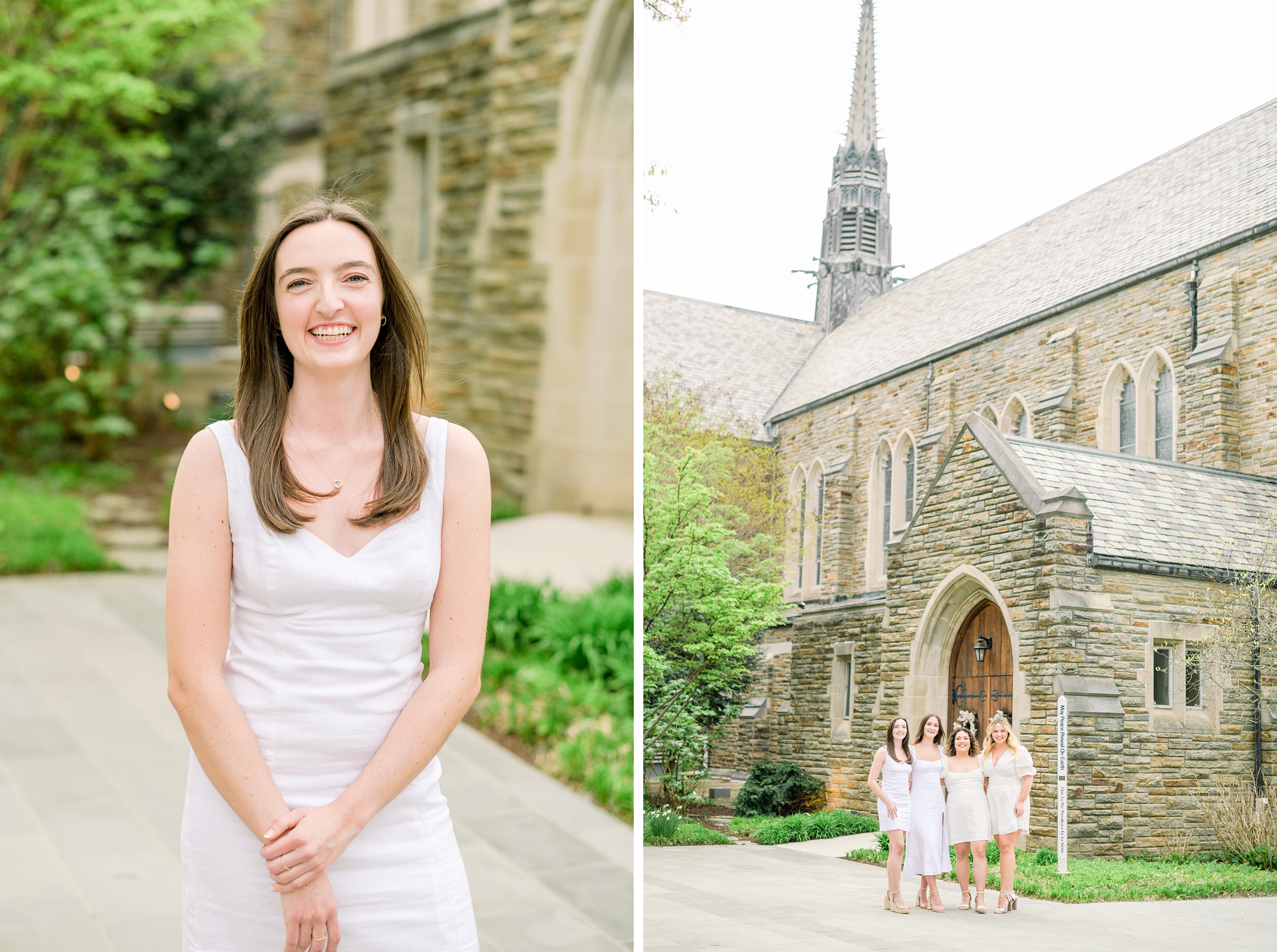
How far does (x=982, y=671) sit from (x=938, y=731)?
0.20 meters

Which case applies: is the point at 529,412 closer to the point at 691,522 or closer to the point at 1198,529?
the point at 691,522

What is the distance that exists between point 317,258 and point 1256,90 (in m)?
2.43

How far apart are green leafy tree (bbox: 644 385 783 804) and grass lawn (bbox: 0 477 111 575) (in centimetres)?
578

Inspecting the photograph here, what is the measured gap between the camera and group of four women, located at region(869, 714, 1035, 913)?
2.69 metres

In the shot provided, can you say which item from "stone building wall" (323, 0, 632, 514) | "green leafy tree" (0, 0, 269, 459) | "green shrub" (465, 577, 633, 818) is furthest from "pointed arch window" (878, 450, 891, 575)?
"green leafy tree" (0, 0, 269, 459)

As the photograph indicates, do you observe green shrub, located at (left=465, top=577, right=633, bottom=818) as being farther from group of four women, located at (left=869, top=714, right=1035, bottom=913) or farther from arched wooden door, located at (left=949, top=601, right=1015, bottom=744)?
A: arched wooden door, located at (left=949, top=601, right=1015, bottom=744)

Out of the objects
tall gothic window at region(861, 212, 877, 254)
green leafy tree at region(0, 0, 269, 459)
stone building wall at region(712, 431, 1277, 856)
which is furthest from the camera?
green leafy tree at region(0, 0, 269, 459)

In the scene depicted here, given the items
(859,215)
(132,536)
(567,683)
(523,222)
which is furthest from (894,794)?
(523,222)

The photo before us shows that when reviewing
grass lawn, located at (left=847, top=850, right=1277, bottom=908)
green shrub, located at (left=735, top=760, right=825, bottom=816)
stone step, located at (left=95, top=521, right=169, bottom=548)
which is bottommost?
grass lawn, located at (left=847, top=850, right=1277, bottom=908)

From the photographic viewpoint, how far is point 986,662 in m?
2.74

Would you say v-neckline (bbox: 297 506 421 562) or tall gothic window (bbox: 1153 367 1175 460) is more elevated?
tall gothic window (bbox: 1153 367 1175 460)

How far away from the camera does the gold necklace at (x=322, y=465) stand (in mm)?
1586

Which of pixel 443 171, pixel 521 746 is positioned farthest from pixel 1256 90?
pixel 443 171

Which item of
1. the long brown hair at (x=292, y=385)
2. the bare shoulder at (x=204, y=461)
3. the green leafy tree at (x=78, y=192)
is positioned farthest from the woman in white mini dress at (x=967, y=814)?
the green leafy tree at (x=78, y=192)
